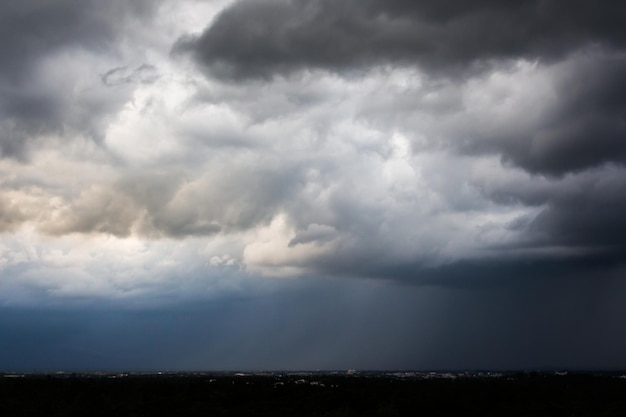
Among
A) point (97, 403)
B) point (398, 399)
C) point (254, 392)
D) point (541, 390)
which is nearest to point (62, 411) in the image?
point (97, 403)

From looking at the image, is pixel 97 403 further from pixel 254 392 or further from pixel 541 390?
pixel 541 390

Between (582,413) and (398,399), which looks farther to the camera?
(398,399)

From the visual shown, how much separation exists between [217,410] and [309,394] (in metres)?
34.1

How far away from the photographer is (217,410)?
6152 inches

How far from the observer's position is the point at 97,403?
551ft

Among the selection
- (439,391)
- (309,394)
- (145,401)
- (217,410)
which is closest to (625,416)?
(439,391)

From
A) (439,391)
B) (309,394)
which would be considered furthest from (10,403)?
(439,391)

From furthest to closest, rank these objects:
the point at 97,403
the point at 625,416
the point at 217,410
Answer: the point at 97,403
the point at 217,410
the point at 625,416

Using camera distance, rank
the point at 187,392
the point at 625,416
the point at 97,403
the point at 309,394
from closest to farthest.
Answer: the point at 625,416
the point at 97,403
the point at 309,394
the point at 187,392

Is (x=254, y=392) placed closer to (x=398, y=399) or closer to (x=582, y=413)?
(x=398, y=399)

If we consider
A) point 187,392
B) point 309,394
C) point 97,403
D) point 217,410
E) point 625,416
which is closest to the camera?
point 625,416

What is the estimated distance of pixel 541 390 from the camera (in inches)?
7859

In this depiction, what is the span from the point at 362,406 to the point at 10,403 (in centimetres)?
8702

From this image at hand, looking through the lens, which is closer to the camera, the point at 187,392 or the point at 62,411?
the point at 62,411
